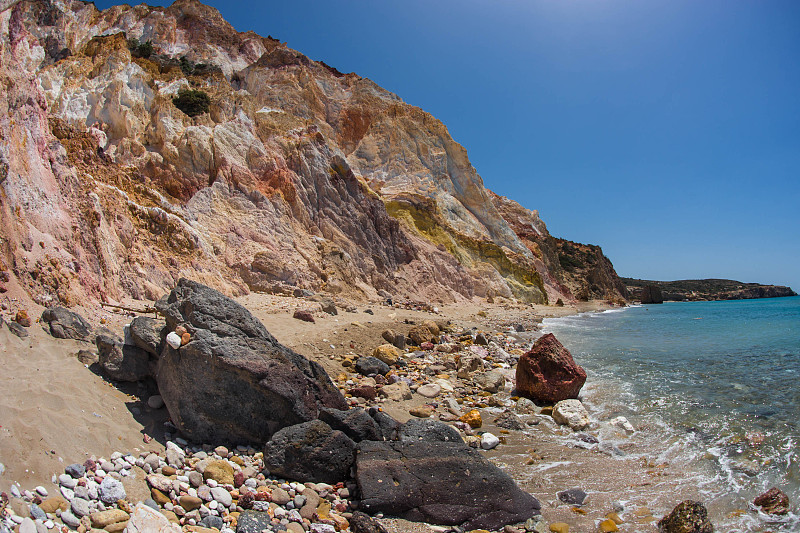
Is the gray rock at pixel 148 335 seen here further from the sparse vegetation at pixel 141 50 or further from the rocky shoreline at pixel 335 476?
the sparse vegetation at pixel 141 50

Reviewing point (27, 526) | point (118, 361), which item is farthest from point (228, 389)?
point (27, 526)

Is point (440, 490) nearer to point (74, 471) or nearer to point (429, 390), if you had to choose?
point (74, 471)

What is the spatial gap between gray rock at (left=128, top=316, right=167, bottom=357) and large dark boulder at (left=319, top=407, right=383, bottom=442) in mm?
2259

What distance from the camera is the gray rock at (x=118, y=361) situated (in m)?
4.94

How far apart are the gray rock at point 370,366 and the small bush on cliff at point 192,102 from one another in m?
19.9

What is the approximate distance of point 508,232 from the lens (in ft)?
134

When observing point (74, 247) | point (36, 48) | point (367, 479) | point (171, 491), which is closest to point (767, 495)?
point (367, 479)

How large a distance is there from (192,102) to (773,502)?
26.7 meters

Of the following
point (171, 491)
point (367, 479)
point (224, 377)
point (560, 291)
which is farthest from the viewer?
point (560, 291)

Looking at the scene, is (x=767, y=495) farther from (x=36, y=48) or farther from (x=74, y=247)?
(x=36, y=48)

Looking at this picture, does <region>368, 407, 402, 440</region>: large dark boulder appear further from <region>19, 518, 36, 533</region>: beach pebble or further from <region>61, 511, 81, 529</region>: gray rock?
<region>19, 518, 36, 533</region>: beach pebble

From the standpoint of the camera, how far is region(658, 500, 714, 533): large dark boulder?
12.0ft

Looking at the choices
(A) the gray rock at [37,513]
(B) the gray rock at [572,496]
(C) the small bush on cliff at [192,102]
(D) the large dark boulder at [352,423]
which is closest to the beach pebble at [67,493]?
(A) the gray rock at [37,513]

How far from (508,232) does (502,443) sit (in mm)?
36863
